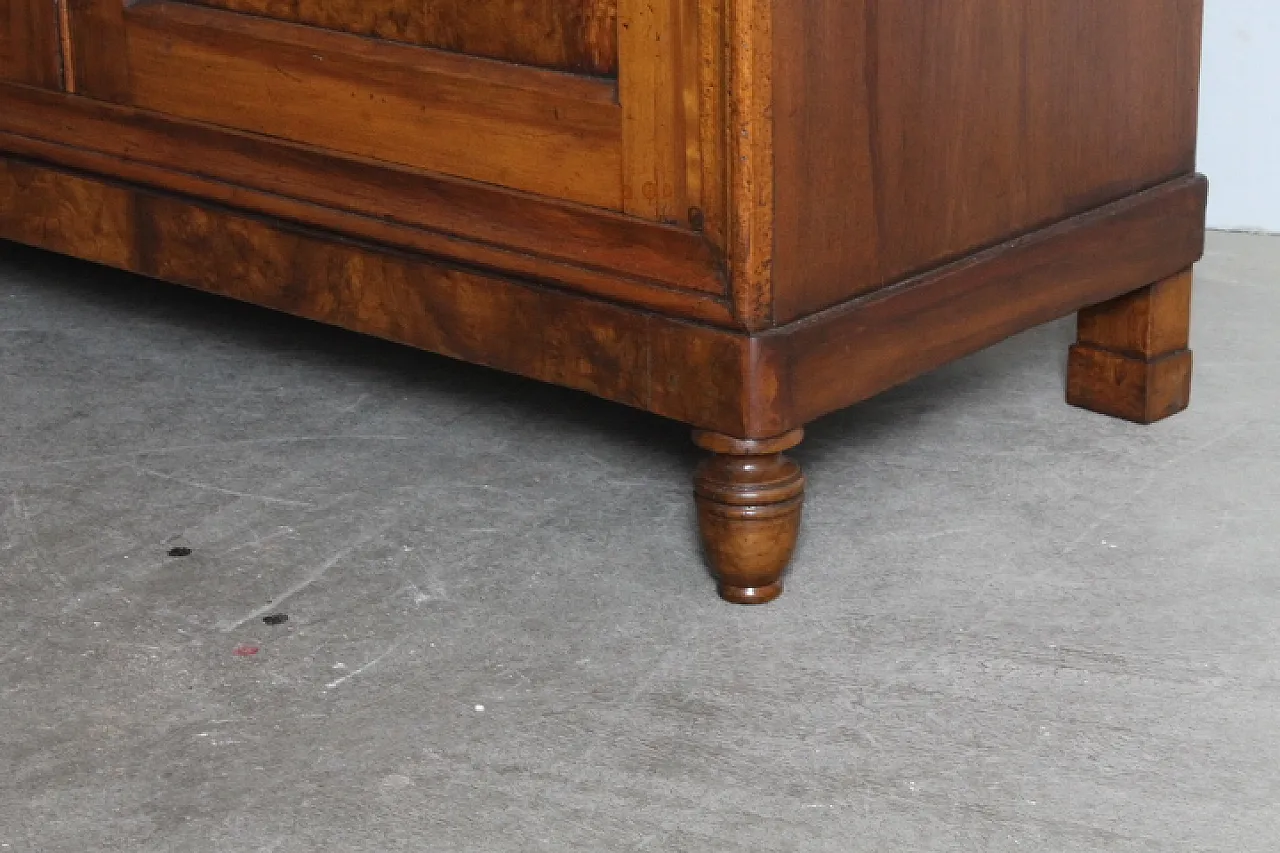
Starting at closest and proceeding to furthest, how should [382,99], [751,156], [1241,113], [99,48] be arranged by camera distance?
1. [751,156]
2. [382,99]
3. [99,48]
4. [1241,113]

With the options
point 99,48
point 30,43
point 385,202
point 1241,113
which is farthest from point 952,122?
point 1241,113

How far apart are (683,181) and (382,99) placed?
0.32m

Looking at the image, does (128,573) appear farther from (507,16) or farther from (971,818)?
(971,818)

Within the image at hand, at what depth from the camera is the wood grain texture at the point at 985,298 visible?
60.2 inches

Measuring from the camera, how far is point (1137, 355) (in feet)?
6.37

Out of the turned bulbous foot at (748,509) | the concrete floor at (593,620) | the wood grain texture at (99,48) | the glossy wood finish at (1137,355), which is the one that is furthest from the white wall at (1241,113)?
the wood grain texture at (99,48)

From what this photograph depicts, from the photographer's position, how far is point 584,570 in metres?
1.65

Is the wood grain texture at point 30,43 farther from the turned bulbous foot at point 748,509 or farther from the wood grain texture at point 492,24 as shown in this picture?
the turned bulbous foot at point 748,509

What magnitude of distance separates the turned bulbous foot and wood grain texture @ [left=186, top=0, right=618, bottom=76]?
1.02ft

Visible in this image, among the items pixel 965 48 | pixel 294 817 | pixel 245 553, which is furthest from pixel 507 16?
pixel 294 817

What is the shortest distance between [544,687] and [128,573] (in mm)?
409

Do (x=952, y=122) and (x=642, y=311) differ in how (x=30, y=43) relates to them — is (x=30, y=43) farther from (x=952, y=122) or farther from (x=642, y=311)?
(x=952, y=122)

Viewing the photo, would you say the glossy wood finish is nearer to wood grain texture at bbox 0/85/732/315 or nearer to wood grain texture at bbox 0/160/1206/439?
wood grain texture at bbox 0/160/1206/439

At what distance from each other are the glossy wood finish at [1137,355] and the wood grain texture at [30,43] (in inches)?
41.2
